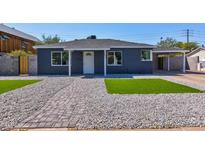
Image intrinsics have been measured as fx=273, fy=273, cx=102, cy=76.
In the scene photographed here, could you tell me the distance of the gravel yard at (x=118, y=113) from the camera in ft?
21.1

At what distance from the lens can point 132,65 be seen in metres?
26.3

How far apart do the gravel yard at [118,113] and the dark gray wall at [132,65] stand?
15854 mm

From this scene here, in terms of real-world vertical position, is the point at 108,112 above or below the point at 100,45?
below

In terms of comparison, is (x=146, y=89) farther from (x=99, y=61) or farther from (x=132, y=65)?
(x=99, y=61)

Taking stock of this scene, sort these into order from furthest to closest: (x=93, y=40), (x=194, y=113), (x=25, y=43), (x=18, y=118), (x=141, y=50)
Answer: (x=25, y=43), (x=93, y=40), (x=141, y=50), (x=194, y=113), (x=18, y=118)

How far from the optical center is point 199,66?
35469 mm

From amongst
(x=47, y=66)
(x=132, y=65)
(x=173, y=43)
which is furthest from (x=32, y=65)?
(x=173, y=43)

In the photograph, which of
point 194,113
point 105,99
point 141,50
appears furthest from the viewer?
point 141,50

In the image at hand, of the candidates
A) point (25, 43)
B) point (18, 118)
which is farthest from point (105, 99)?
point (25, 43)

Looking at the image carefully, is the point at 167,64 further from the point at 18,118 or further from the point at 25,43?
the point at 18,118

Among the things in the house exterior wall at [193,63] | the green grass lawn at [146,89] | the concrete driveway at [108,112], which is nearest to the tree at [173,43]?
the house exterior wall at [193,63]

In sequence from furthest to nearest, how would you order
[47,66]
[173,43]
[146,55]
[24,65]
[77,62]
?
[173,43] < [24,65] < [146,55] < [77,62] < [47,66]

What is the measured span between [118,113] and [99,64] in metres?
18.9
